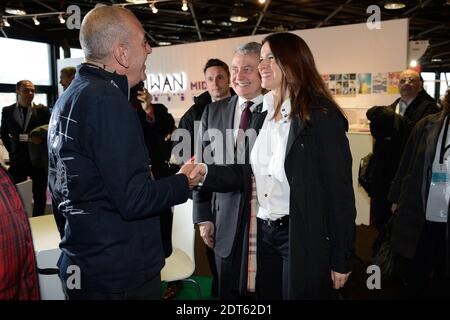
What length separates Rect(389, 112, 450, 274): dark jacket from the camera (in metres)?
2.70

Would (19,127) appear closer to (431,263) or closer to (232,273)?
(232,273)

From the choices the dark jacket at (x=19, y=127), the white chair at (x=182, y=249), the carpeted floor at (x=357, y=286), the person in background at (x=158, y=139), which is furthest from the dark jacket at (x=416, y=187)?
the dark jacket at (x=19, y=127)

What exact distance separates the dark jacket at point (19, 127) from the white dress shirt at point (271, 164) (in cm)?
416

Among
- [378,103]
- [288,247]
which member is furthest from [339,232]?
[378,103]

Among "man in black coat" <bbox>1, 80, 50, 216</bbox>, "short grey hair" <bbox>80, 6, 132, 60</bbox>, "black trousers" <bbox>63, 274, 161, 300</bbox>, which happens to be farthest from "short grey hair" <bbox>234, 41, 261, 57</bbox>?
"man in black coat" <bbox>1, 80, 50, 216</bbox>

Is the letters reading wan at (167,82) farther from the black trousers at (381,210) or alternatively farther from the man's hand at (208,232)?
the man's hand at (208,232)

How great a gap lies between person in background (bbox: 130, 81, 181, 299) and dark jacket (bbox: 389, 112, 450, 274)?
5.21 ft

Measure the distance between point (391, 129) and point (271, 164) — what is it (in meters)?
2.49

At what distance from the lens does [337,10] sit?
364 inches

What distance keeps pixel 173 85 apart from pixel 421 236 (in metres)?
6.38

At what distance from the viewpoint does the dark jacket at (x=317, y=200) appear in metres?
1.72

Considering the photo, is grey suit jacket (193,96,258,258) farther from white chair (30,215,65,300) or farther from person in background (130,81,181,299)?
white chair (30,215,65,300)

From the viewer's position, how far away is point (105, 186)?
4.33ft

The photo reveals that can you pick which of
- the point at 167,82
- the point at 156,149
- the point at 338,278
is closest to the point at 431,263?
the point at 338,278
